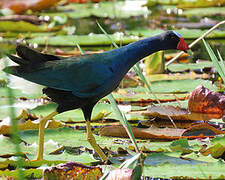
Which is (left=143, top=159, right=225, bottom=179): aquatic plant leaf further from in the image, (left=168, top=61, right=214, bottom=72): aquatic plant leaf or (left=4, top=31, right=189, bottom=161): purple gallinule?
(left=168, top=61, right=214, bottom=72): aquatic plant leaf

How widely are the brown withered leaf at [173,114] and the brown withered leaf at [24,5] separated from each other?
4.61 m

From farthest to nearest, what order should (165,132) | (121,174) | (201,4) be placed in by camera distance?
(201,4) < (165,132) < (121,174)

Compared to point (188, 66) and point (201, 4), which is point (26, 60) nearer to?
A: point (188, 66)

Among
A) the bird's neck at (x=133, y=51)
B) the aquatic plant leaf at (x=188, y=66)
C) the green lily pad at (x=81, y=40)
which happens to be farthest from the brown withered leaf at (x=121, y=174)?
the green lily pad at (x=81, y=40)

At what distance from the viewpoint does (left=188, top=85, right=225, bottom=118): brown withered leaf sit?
9.36 feet

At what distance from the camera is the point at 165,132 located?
2.59 meters

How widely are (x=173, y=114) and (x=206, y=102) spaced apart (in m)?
0.22

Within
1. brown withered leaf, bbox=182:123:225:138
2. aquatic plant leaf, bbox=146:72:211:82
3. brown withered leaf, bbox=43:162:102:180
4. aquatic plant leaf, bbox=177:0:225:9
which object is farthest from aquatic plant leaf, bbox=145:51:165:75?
aquatic plant leaf, bbox=177:0:225:9

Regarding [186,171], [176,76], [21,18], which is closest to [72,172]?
[186,171]

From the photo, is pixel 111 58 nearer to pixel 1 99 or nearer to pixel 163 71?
pixel 1 99

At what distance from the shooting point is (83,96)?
91.5 inches

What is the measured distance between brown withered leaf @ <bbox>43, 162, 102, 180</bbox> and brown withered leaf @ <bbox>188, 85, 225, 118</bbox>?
1.11m

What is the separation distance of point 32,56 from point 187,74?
1842 millimetres

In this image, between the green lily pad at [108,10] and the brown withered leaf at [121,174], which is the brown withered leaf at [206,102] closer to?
the brown withered leaf at [121,174]
